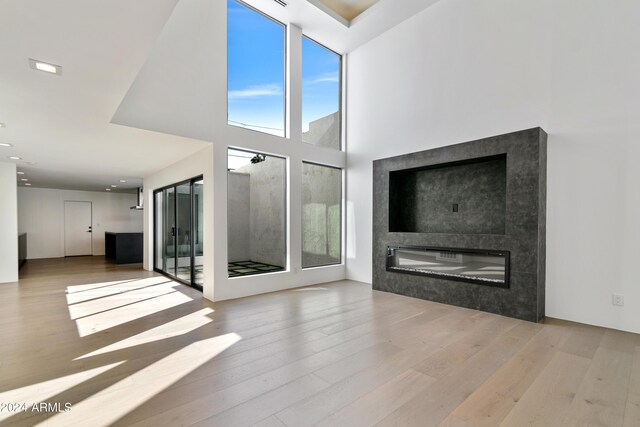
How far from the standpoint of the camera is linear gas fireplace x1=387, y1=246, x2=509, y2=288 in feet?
13.0

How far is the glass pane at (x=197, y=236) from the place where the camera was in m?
5.40

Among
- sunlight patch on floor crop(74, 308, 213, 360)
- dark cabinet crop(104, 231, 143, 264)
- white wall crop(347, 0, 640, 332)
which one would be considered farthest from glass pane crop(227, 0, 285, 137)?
dark cabinet crop(104, 231, 143, 264)

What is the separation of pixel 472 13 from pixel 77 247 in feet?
43.8

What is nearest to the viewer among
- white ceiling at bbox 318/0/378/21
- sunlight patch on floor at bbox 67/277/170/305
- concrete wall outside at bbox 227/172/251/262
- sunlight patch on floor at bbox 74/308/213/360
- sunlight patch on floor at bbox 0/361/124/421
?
sunlight patch on floor at bbox 0/361/124/421

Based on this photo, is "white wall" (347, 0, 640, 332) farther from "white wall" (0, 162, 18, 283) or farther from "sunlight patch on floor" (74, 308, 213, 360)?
"white wall" (0, 162, 18, 283)

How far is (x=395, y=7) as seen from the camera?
199 inches

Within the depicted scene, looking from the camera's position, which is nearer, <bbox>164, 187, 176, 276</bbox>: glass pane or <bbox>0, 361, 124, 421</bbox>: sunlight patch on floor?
<bbox>0, 361, 124, 421</bbox>: sunlight patch on floor

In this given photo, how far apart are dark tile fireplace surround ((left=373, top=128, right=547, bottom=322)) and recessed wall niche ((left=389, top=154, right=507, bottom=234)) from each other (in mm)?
14

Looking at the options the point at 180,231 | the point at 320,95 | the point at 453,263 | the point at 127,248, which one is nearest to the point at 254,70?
the point at 320,95

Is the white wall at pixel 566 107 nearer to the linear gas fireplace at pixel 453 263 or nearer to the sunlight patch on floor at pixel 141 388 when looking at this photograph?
the linear gas fireplace at pixel 453 263

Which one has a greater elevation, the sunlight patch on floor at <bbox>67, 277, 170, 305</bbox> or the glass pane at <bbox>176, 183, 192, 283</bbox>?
the glass pane at <bbox>176, 183, 192, 283</bbox>

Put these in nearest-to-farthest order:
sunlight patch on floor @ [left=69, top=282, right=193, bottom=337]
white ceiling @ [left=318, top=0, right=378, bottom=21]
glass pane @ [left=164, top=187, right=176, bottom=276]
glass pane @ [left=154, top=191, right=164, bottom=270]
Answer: sunlight patch on floor @ [left=69, top=282, right=193, bottom=337] → white ceiling @ [left=318, top=0, right=378, bottom=21] → glass pane @ [left=164, top=187, right=176, bottom=276] → glass pane @ [left=154, top=191, right=164, bottom=270]

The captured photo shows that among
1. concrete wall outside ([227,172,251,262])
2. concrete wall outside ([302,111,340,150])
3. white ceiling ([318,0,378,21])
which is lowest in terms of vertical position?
concrete wall outside ([227,172,251,262])

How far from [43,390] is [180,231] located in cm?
418
